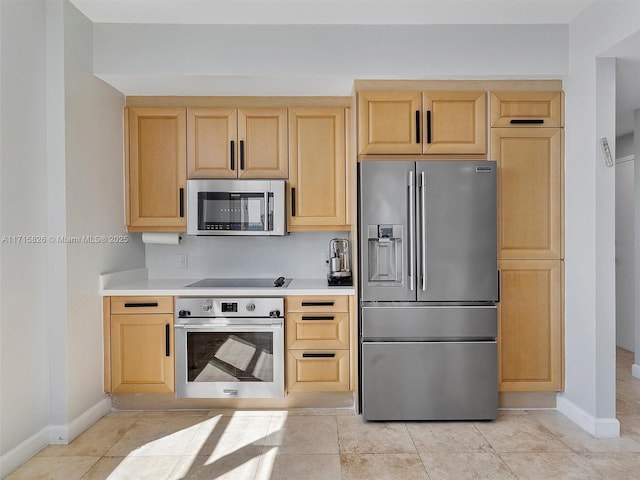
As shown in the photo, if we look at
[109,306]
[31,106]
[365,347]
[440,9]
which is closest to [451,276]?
[365,347]

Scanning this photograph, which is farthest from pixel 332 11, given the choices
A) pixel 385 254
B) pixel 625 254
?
pixel 625 254

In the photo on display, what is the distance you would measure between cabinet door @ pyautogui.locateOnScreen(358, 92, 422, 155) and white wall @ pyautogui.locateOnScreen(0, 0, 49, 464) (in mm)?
1902

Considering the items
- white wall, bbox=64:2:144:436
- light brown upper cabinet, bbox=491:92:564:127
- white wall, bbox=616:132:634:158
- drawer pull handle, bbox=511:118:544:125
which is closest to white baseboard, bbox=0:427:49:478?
white wall, bbox=64:2:144:436

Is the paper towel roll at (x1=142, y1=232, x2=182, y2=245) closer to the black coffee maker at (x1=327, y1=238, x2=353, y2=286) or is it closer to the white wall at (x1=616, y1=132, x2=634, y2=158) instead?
the black coffee maker at (x1=327, y1=238, x2=353, y2=286)

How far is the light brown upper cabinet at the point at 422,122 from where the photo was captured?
8.92 feet

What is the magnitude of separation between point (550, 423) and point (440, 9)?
2654 millimetres

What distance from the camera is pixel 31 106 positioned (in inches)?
89.1

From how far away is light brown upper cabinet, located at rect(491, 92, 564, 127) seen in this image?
2.72m

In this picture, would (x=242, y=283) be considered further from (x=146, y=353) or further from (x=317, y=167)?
(x=317, y=167)

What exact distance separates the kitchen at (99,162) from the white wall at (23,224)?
0.05ft

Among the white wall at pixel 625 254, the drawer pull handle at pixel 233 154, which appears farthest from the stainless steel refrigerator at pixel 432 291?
the white wall at pixel 625 254

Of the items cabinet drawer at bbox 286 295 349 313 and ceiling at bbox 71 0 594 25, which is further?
cabinet drawer at bbox 286 295 349 313

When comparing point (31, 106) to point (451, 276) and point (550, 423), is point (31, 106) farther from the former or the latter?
point (550, 423)

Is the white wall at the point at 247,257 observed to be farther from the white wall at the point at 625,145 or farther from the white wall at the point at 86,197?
the white wall at the point at 625,145
